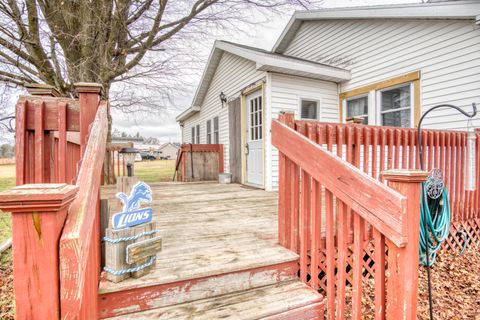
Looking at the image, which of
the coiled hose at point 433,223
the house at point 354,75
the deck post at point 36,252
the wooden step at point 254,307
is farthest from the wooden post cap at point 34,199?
the house at point 354,75

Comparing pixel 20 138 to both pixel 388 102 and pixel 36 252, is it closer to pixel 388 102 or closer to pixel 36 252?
pixel 36 252

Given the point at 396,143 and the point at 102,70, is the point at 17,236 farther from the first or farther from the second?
the point at 102,70

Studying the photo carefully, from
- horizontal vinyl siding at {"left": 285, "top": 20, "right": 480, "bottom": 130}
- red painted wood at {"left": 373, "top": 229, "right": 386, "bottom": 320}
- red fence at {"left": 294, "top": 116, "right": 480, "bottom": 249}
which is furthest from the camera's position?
horizontal vinyl siding at {"left": 285, "top": 20, "right": 480, "bottom": 130}

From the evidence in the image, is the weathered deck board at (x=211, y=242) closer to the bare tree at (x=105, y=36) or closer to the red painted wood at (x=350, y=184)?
the red painted wood at (x=350, y=184)

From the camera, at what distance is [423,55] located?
4.96m

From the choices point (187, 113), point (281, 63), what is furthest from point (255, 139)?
point (187, 113)

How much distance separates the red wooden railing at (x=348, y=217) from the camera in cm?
134

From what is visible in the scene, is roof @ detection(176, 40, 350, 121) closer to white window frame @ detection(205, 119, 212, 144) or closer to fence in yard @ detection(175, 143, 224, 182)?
white window frame @ detection(205, 119, 212, 144)

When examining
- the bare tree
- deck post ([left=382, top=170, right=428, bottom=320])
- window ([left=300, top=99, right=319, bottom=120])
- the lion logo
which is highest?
the bare tree

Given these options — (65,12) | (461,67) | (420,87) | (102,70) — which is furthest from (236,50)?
(461,67)

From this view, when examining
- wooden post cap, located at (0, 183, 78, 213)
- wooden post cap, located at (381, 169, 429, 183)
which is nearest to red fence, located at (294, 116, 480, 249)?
wooden post cap, located at (381, 169, 429, 183)

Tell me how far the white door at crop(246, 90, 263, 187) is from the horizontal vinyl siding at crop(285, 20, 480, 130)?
2211 millimetres

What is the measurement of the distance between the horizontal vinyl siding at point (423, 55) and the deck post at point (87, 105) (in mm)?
5484

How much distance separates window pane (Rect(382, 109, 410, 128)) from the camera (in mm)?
5325
